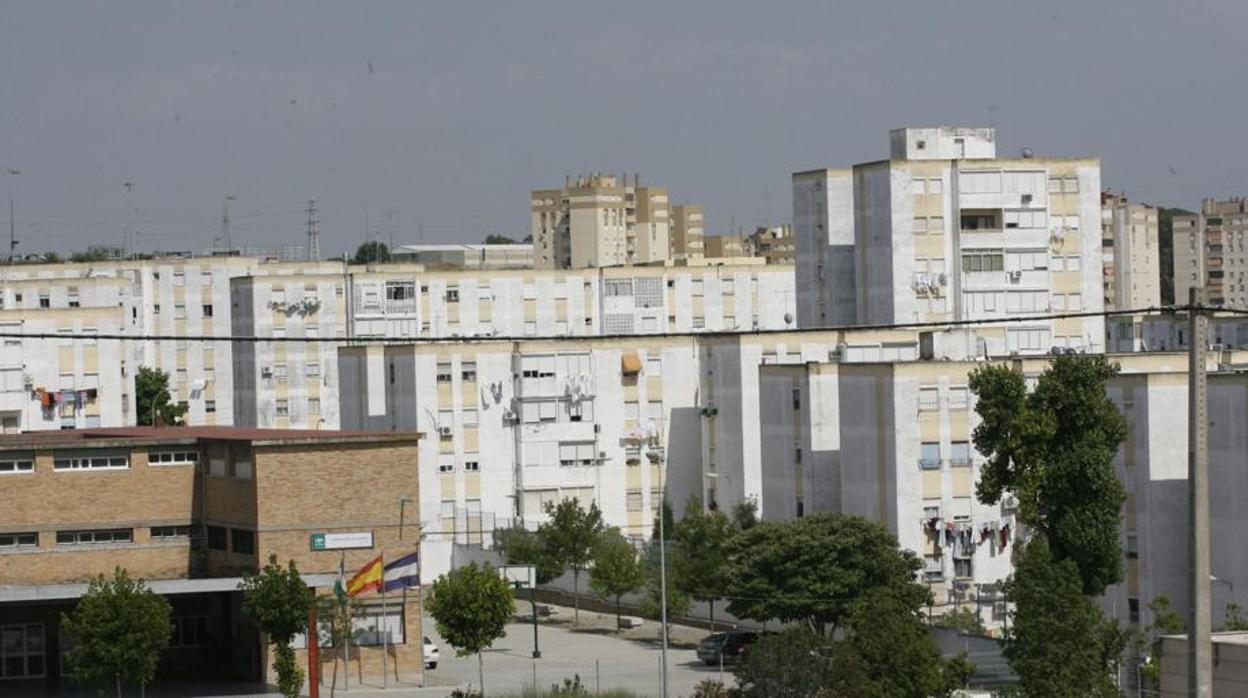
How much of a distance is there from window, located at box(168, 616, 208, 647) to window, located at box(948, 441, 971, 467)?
19.5 m

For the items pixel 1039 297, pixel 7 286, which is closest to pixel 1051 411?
pixel 1039 297

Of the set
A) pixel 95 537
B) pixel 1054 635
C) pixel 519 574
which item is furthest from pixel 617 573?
pixel 1054 635

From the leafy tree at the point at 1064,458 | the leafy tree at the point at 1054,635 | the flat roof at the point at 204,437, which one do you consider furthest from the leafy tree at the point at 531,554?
the leafy tree at the point at 1054,635

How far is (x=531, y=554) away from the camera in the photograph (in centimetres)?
6725

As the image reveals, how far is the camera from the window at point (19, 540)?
167 ft

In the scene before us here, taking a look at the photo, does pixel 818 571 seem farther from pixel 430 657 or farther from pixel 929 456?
pixel 430 657

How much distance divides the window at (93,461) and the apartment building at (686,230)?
122m

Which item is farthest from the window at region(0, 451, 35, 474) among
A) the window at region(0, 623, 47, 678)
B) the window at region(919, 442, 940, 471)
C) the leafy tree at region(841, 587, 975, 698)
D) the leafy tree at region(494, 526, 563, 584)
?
the window at region(919, 442, 940, 471)

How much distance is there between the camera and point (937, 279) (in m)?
82.1

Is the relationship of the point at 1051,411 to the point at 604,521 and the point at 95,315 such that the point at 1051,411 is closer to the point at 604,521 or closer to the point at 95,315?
the point at 604,521

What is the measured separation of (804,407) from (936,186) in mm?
18504

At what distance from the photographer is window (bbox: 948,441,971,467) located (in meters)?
60.2

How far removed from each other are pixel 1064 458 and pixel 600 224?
4588 inches

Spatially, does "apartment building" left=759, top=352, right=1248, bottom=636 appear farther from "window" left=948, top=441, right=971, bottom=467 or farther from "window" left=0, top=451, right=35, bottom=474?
"window" left=0, top=451, right=35, bottom=474
